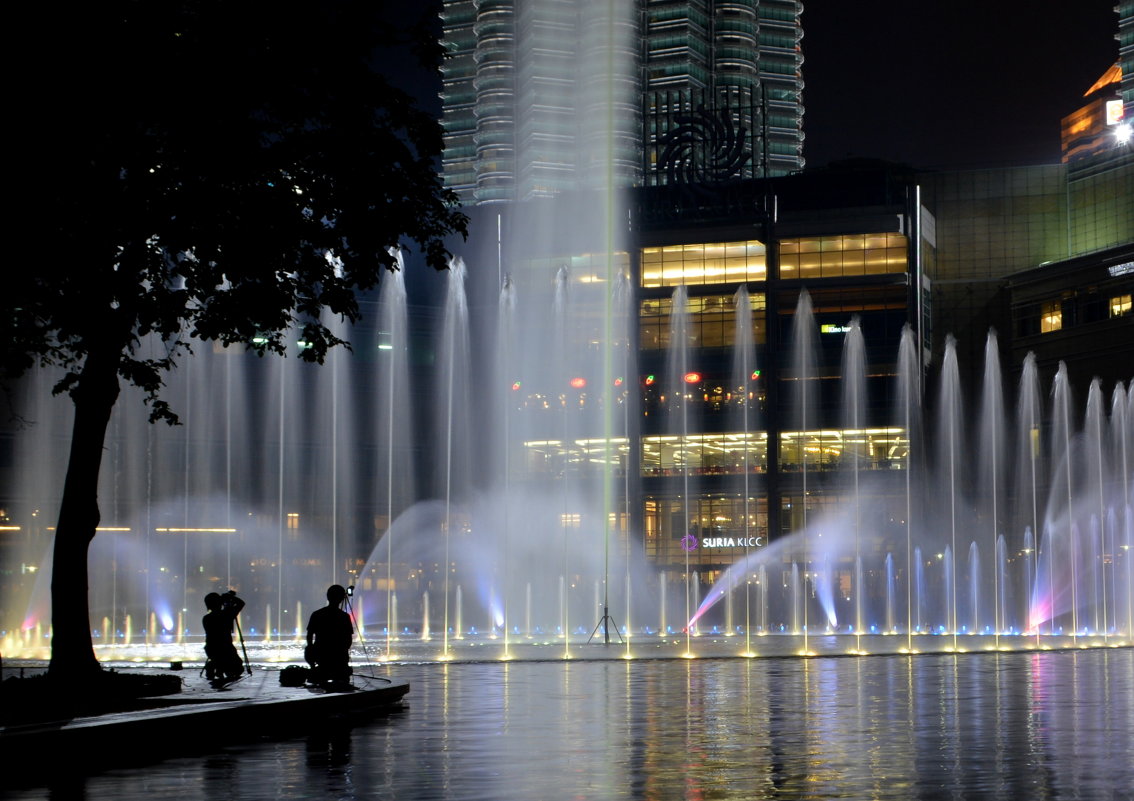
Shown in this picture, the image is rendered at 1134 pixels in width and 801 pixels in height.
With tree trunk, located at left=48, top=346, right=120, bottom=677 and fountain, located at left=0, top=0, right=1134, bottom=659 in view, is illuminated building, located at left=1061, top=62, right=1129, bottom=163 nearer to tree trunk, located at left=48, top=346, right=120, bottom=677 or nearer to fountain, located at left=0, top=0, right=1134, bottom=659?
fountain, located at left=0, top=0, right=1134, bottom=659

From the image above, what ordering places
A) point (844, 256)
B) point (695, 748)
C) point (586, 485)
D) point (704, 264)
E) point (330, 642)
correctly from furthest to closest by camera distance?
point (704, 264), point (844, 256), point (586, 485), point (330, 642), point (695, 748)

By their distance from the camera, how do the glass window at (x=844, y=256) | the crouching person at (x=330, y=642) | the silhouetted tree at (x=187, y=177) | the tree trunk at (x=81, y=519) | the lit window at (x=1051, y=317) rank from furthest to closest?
the lit window at (x=1051, y=317) < the glass window at (x=844, y=256) < the crouching person at (x=330, y=642) < the tree trunk at (x=81, y=519) < the silhouetted tree at (x=187, y=177)

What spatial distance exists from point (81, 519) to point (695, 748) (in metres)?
10.0

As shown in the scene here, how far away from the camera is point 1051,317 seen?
10388 cm

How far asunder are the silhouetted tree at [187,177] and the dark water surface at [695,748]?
6122 millimetres

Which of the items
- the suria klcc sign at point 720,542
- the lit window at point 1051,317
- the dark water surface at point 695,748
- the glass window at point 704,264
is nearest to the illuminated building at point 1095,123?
the lit window at point 1051,317

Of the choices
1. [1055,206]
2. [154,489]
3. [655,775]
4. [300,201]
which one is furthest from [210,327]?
[1055,206]

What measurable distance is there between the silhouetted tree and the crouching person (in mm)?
3135

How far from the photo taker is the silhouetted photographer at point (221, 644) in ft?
81.0

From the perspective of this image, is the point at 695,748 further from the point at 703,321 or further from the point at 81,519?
the point at 703,321

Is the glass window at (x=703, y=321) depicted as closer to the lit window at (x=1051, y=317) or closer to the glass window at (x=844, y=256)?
the glass window at (x=844, y=256)

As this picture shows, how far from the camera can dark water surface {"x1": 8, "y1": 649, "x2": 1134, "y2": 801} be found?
13008 mm

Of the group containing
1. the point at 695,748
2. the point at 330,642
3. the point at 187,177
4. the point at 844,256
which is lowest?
the point at 695,748

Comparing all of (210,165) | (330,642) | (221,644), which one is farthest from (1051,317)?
(210,165)
